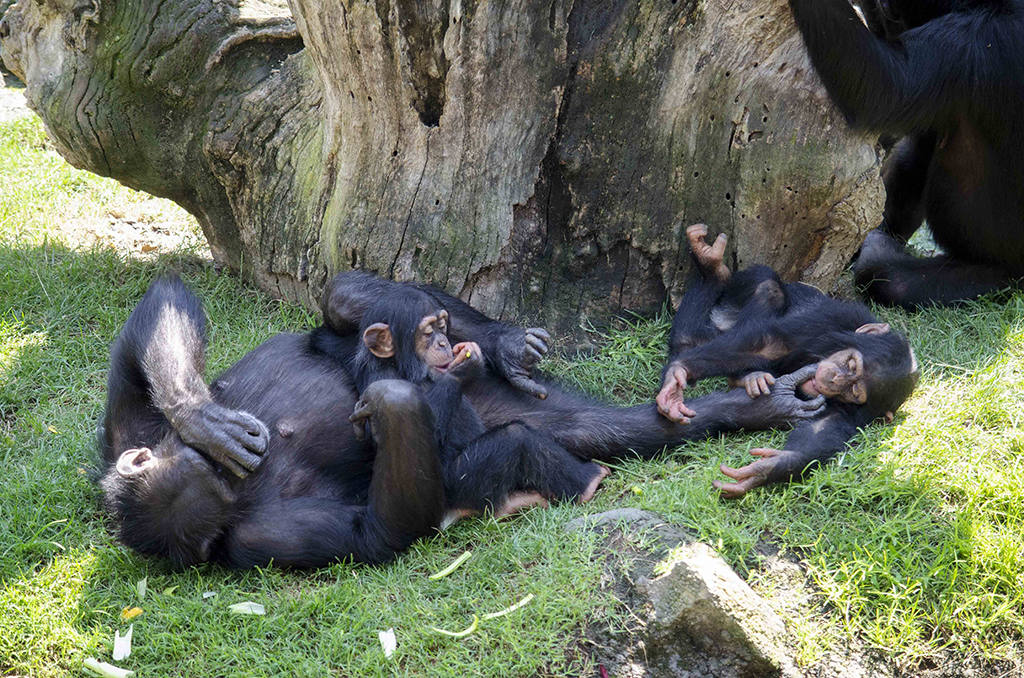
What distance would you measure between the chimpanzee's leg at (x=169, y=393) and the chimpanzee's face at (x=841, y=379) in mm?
2321

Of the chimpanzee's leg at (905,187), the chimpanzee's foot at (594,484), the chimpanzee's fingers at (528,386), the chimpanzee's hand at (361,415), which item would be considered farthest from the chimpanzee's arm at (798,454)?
the chimpanzee's leg at (905,187)

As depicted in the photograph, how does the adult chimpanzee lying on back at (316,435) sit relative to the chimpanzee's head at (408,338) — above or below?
below

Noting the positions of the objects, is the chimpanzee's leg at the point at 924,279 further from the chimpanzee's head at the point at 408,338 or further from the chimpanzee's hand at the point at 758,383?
the chimpanzee's head at the point at 408,338

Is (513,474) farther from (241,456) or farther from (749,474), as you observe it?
(241,456)

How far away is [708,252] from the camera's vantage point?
4.73 metres

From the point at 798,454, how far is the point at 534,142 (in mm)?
1903

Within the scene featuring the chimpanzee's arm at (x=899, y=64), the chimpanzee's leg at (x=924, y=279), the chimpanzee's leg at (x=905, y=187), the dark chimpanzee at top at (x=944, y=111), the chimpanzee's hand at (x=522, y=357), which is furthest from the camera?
the chimpanzee's leg at (x=905, y=187)

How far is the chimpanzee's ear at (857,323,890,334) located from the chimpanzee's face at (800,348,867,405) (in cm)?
17

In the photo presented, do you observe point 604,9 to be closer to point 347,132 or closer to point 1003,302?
point 347,132

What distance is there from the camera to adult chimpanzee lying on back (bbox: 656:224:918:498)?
3.99 m

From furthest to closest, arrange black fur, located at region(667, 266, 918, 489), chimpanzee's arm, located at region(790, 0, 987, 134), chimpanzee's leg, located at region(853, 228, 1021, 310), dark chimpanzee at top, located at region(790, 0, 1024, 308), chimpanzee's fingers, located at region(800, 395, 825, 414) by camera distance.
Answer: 1. chimpanzee's leg, located at region(853, 228, 1021, 310)
2. dark chimpanzee at top, located at region(790, 0, 1024, 308)
3. chimpanzee's arm, located at region(790, 0, 987, 134)
4. chimpanzee's fingers, located at region(800, 395, 825, 414)
5. black fur, located at region(667, 266, 918, 489)

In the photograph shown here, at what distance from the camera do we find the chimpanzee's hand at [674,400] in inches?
165

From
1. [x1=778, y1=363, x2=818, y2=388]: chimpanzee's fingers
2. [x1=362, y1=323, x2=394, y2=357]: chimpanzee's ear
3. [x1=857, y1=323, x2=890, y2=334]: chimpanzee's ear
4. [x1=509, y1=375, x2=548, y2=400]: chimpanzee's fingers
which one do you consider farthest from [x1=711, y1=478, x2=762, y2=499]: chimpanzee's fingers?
[x1=362, y1=323, x2=394, y2=357]: chimpanzee's ear

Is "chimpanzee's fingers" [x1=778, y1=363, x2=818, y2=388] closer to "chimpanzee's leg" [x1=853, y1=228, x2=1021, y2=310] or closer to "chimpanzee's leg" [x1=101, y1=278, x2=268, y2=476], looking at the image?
"chimpanzee's leg" [x1=853, y1=228, x2=1021, y2=310]
